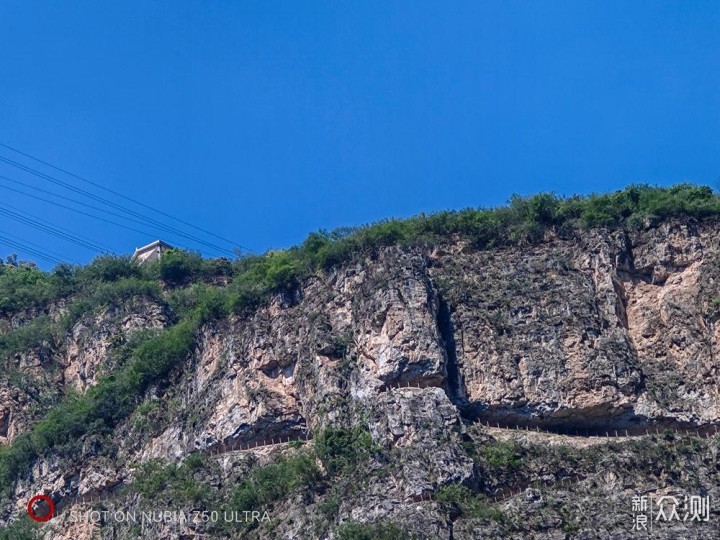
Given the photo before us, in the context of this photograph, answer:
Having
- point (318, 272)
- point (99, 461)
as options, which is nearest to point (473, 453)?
point (318, 272)

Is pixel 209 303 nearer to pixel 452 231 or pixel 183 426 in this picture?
pixel 183 426

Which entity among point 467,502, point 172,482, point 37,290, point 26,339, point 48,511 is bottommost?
point 467,502

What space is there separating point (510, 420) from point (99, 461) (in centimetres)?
1430

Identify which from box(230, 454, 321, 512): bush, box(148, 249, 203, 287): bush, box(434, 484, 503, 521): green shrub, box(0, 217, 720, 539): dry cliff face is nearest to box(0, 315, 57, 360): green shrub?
box(148, 249, 203, 287): bush

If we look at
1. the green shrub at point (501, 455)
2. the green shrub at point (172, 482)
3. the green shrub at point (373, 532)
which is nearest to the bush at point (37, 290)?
the green shrub at point (172, 482)

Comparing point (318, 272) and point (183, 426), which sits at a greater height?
point (318, 272)

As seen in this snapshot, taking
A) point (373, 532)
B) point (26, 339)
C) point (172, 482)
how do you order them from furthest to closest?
point (26, 339) → point (172, 482) → point (373, 532)

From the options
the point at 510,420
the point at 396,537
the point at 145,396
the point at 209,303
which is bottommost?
the point at 396,537

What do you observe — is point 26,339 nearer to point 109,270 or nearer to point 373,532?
point 109,270

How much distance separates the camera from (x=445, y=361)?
1797 inches

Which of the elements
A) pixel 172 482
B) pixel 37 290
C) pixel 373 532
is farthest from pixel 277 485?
pixel 37 290

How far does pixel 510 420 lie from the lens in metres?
45.2

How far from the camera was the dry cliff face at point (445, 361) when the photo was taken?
4378 cm

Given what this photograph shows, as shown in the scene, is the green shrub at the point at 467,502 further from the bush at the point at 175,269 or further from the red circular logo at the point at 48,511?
the bush at the point at 175,269
